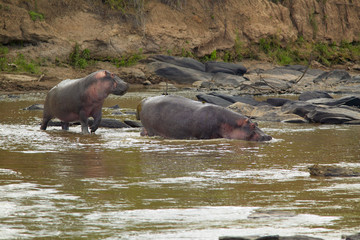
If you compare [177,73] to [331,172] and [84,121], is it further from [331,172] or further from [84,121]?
[331,172]

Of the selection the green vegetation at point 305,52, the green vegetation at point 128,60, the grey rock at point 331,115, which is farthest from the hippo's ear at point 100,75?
the green vegetation at point 305,52

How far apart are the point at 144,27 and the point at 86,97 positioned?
57.7ft

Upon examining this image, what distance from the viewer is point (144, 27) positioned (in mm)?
28078

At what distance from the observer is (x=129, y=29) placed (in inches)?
1118

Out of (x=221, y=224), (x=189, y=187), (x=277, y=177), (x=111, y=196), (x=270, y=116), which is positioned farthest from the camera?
(x=270, y=116)

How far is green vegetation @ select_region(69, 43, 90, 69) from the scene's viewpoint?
83.7ft

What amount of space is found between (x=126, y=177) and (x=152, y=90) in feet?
54.3

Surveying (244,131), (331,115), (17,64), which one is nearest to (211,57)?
(17,64)

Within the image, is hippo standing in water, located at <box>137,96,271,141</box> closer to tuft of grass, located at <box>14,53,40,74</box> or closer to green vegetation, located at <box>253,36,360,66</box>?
tuft of grass, located at <box>14,53,40,74</box>

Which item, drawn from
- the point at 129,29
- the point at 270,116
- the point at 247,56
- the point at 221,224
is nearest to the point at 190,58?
the point at 129,29

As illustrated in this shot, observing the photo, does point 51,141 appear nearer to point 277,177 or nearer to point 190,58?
point 277,177

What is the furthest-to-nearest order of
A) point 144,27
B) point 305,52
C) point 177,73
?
point 305,52 → point 144,27 → point 177,73

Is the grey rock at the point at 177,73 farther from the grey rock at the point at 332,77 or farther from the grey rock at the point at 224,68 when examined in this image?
the grey rock at the point at 332,77

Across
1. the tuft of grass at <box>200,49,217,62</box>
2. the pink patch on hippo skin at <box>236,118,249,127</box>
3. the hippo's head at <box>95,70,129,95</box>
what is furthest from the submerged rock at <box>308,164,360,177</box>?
the tuft of grass at <box>200,49,217,62</box>
